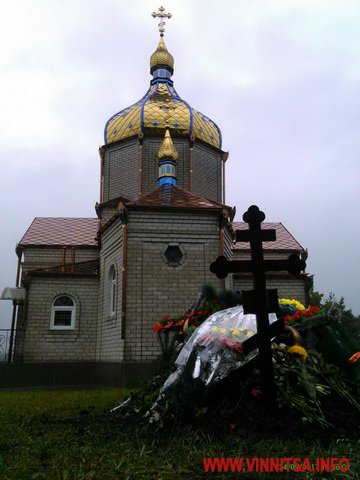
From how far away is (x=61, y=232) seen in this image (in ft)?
60.4

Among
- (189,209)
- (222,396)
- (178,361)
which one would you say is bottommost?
(222,396)

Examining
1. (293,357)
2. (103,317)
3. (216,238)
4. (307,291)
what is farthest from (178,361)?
(307,291)

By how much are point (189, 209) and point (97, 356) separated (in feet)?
17.0

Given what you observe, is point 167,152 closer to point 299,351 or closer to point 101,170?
point 101,170

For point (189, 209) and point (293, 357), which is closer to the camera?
point (293, 357)

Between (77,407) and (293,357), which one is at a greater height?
(293,357)

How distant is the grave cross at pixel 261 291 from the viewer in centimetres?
457

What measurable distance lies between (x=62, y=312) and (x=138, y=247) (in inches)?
173

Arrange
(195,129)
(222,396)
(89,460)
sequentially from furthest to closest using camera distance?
(195,129)
(222,396)
(89,460)

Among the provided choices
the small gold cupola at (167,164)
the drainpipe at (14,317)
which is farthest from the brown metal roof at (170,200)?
the drainpipe at (14,317)

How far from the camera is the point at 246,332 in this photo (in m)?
5.17

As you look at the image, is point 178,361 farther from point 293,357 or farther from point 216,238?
point 216,238

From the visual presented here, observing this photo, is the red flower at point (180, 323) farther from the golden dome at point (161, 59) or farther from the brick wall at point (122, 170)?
the golden dome at point (161, 59)

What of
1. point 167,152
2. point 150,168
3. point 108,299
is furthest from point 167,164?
point 108,299
